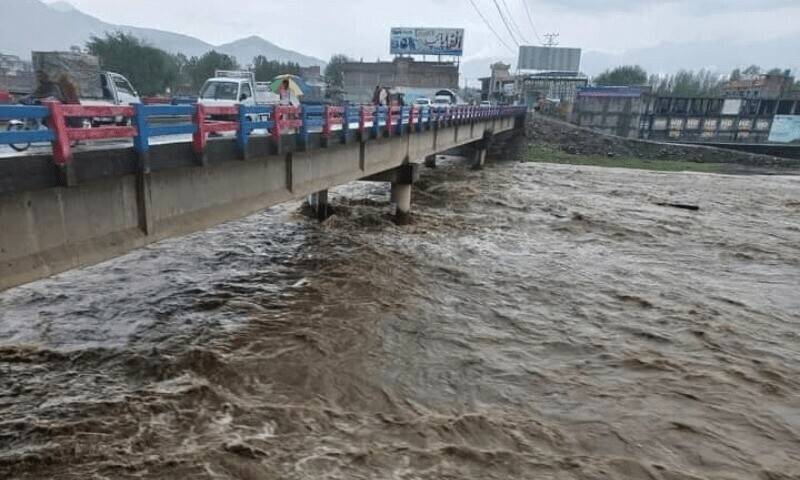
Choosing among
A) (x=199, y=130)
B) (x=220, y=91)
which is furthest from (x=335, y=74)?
(x=199, y=130)

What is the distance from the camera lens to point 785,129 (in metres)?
63.5

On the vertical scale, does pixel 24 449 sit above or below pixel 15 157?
below

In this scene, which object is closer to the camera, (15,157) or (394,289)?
(15,157)

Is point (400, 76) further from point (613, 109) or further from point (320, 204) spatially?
point (320, 204)

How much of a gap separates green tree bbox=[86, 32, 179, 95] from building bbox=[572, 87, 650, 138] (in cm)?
5228

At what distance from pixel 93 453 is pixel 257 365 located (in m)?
2.46

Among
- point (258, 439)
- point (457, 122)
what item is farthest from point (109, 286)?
point (457, 122)

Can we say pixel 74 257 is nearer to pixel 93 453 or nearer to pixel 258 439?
pixel 93 453

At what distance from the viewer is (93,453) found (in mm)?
5566

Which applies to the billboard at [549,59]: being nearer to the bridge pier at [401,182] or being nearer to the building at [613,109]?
the building at [613,109]

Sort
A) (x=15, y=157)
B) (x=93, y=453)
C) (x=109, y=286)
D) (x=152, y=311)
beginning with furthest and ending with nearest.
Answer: (x=109, y=286) → (x=152, y=311) → (x=93, y=453) → (x=15, y=157)

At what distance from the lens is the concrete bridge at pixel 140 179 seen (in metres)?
5.17

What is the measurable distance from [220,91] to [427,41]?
73901mm

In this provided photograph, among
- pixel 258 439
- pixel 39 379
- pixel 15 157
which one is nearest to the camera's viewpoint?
pixel 15 157
